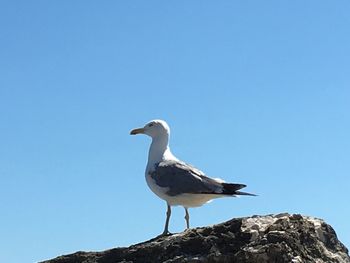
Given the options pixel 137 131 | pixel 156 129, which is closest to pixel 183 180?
pixel 156 129

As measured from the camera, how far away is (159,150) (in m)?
13.8

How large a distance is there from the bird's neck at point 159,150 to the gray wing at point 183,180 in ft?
1.80

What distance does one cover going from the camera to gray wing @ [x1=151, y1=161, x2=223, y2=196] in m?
12.3

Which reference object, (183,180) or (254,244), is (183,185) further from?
(254,244)

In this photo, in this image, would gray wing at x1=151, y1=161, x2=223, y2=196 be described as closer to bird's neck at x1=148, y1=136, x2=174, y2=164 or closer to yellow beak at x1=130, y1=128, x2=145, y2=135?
bird's neck at x1=148, y1=136, x2=174, y2=164

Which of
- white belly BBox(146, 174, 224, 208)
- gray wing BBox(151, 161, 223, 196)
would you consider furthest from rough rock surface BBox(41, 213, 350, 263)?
white belly BBox(146, 174, 224, 208)

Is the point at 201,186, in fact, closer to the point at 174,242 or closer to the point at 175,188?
the point at 175,188

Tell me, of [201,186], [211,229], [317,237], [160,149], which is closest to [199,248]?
[211,229]

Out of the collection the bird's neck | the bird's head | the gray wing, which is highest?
the bird's head

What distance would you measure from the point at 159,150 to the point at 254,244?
250 inches

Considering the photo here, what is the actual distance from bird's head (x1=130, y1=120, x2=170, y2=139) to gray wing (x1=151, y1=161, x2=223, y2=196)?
1.38m

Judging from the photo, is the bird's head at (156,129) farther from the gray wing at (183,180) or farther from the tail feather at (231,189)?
the tail feather at (231,189)

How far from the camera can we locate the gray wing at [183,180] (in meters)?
12.3

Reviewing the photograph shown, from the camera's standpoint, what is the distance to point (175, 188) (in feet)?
41.0
